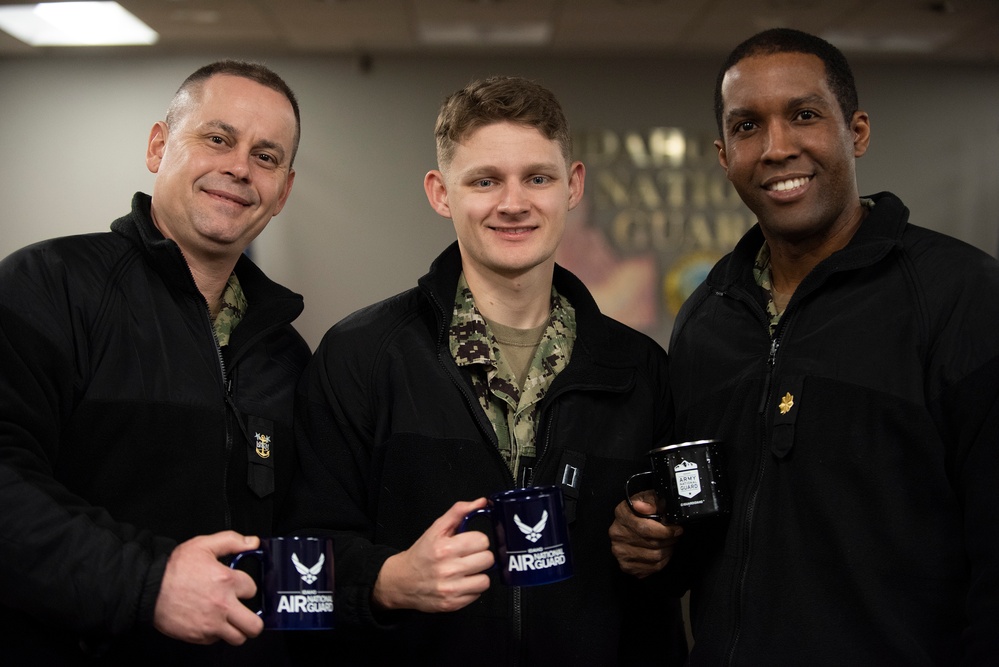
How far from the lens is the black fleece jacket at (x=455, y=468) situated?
183cm

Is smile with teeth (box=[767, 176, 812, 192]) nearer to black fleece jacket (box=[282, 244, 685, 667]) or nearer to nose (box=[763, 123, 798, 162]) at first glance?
nose (box=[763, 123, 798, 162])

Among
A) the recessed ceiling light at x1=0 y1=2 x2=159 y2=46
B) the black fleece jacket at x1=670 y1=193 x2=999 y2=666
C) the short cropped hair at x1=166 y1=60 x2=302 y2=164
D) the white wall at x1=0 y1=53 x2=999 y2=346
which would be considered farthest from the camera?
the white wall at x1=0 y1=53 x2=999 y2=346

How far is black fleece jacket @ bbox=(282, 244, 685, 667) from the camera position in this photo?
1835 mm

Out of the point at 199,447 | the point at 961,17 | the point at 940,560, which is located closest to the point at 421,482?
the point at 199,447

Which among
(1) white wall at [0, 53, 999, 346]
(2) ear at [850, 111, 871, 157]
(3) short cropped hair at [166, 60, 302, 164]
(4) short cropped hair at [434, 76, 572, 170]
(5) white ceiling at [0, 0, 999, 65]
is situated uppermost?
(5) white ceiling at [0, 0, 999, 65]

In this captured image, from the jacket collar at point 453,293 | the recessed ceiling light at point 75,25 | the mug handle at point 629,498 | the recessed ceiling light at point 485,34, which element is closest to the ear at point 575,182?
the jacket collar at point 453,293

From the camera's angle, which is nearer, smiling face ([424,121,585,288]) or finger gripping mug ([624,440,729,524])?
finger gripping mug ([624,440,729,524])

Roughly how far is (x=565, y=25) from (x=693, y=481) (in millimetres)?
4229

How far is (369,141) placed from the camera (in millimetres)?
5949

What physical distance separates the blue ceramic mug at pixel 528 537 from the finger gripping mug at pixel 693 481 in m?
0.30

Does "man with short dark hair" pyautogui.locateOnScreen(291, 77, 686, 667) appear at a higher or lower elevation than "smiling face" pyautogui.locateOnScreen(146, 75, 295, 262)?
lower

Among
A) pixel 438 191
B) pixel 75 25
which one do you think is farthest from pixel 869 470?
pixel 75 25

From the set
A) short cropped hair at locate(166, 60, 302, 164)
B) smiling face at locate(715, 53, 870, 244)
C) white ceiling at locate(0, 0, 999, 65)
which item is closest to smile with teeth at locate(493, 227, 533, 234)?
smiling face at locate(715, 53, 870, 244)

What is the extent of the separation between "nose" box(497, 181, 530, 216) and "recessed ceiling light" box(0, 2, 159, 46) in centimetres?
411
